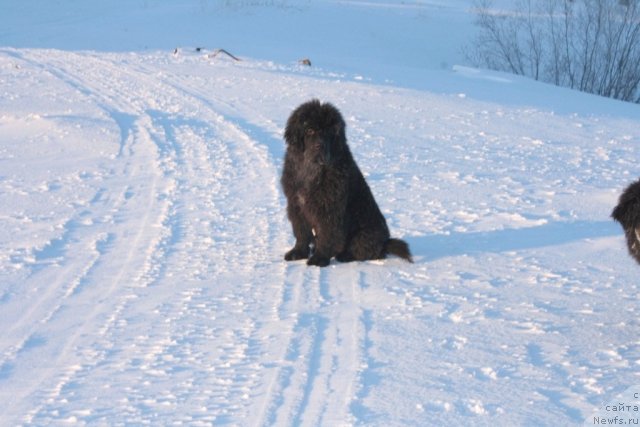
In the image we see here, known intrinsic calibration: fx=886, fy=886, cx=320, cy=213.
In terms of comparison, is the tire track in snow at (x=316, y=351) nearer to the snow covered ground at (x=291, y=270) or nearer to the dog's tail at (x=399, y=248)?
the snow covered ground at (x=291, y=270)

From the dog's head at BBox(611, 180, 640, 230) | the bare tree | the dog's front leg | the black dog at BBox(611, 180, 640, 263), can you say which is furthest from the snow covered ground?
the bare tree

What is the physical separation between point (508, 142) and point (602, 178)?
2924 mm

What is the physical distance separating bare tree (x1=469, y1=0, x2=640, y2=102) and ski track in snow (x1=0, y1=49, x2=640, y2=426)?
1487cm

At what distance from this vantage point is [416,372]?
512 centimetres

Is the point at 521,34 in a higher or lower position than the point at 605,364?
higher

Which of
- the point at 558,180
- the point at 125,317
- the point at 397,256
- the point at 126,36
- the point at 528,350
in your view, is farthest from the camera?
the point at 126,36

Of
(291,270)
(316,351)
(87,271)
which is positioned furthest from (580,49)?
(316,351)

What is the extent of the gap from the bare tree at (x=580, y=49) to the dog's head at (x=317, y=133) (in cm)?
2305

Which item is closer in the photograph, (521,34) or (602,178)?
(602,178)

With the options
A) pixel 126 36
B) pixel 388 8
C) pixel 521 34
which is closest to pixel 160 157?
pixel 126 36

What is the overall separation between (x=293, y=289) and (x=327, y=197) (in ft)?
3.11

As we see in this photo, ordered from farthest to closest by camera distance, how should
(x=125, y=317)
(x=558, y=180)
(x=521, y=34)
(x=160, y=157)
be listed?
1. (x=521, y=34)
2. (x=160, y=157)
3. (x=558, y=180)
4. (x=125, y=317)

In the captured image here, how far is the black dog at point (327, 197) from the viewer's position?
745 cm

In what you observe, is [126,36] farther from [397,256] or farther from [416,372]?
[416,372]
